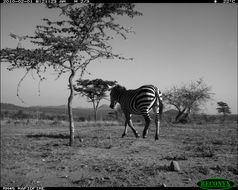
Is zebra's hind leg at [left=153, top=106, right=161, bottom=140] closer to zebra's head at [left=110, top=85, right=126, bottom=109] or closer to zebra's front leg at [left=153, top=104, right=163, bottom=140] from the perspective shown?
zebra's front leg at [left=153, top=104, right=163, bottom=140]

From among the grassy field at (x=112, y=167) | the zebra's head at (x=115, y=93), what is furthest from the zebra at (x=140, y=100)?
the grassy field at (x=112, y=167)

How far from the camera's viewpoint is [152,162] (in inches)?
244

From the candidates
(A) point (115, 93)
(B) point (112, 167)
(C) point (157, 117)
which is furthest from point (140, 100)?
(B) point (112, 167)

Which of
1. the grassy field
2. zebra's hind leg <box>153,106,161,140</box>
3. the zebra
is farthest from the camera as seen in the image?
the zebra

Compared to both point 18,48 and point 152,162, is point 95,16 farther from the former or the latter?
point 152,162

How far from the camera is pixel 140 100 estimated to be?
7773mm

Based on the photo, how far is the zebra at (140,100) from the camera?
24.4ft

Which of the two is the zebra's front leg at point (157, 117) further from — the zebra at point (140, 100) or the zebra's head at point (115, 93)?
the zebra's head at point (115, 93)

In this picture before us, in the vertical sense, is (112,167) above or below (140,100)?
below

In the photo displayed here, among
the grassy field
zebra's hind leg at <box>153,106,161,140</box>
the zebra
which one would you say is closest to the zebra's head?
the zebra

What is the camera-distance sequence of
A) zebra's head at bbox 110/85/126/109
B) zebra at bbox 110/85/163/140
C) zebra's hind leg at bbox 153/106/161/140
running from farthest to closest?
1. zebra's head at bbox 110/85/126/109
2. zebra at bbox 110/85/163/140
3. zebra's hind leg at bbox 153/106/161/140

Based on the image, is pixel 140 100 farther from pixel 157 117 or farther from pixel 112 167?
pixel 112 167

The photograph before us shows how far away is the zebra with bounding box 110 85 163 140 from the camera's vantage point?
7.43 metres

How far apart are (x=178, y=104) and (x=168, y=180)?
24985 mm
